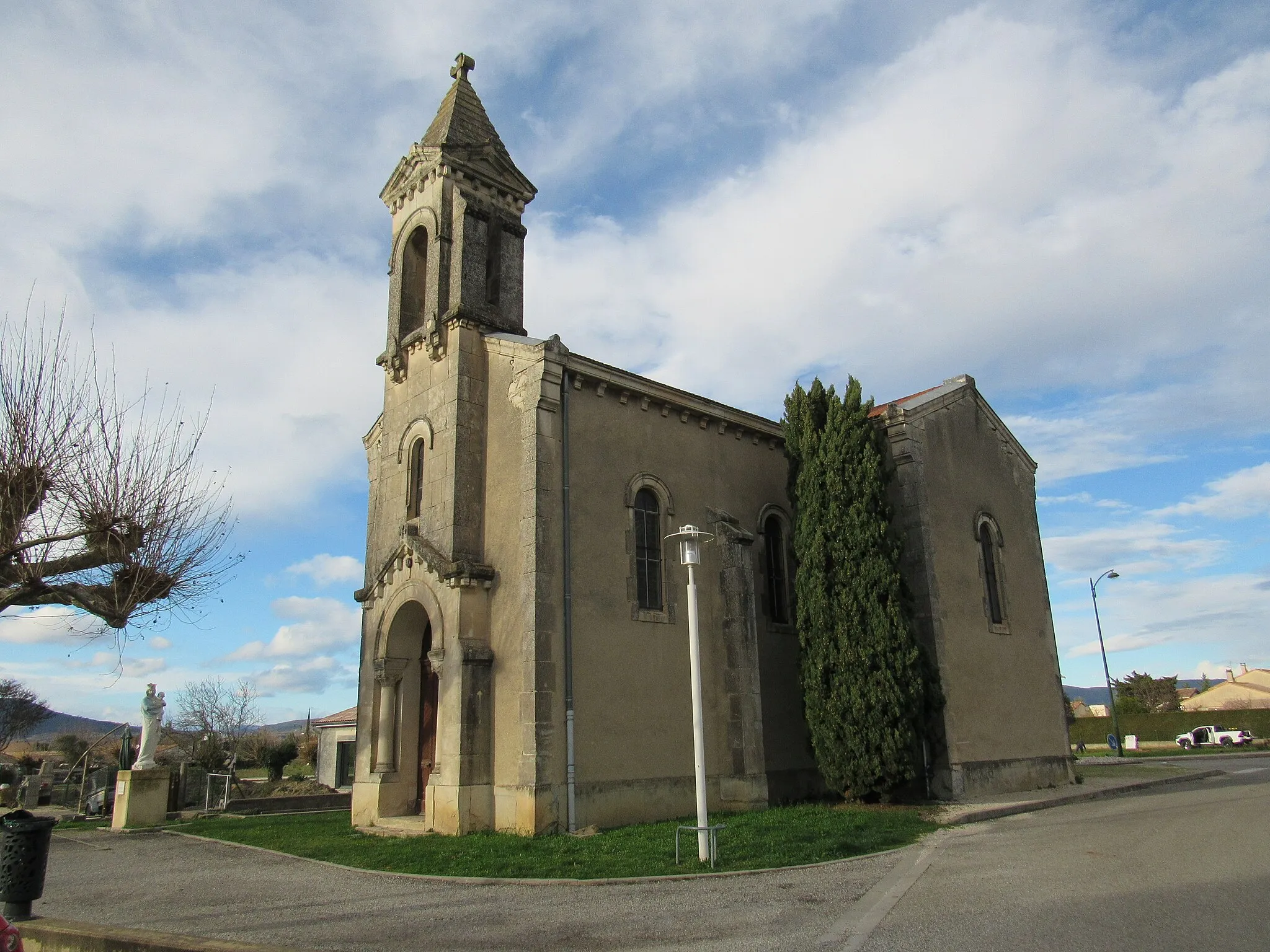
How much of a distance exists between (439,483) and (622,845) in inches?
285

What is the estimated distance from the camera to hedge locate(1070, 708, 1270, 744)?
45.3 metres

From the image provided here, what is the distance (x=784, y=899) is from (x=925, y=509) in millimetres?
10862

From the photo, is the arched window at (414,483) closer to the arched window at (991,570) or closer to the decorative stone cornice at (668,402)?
the decorative stone cornice at (668,402)

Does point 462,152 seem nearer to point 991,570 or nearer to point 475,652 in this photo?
point 475,652

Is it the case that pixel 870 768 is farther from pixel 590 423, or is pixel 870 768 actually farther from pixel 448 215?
pixel 448 215

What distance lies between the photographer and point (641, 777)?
14.4 m

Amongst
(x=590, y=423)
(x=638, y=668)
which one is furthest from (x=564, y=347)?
(x=638, y=668)

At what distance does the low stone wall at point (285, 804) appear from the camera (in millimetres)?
19156

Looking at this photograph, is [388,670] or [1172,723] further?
[1172,723]

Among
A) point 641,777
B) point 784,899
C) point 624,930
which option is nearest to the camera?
point 624,930

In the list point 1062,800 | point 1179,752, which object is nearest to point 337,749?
point 1062,800

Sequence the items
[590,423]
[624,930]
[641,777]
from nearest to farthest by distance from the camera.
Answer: [624,930] < [641,777] < [590,423]

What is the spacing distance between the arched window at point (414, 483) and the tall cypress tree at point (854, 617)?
7.45 meters

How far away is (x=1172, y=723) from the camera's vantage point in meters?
48.1
